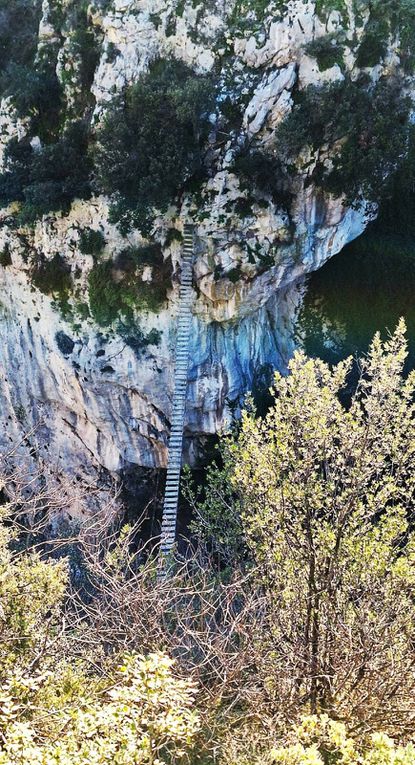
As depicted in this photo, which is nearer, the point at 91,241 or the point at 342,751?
the point at 342,751

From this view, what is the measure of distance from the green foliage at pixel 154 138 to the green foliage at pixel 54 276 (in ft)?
8.45

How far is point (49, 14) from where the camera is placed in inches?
763

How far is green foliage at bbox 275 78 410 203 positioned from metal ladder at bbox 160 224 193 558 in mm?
3595

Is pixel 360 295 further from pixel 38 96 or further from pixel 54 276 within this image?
pixel 38 96

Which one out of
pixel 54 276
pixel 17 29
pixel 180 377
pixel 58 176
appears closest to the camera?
pixel 180 377

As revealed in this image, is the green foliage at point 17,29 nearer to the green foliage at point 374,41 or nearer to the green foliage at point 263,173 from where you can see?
the green foliage at point 263,173

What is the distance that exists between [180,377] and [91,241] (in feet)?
14.8

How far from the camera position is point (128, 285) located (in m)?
18.7

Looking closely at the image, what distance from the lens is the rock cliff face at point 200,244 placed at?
16859 mm

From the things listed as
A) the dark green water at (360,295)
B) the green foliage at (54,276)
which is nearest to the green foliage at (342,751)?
the dark green water at (360,295)

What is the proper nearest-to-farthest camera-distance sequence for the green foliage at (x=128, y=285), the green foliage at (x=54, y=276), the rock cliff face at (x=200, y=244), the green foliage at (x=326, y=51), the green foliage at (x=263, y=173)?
the green foliage at (x=326, y=51) < the rock cliff face at (x=200, y=244) < the green foliage at (x=263, y=173) < the green foliage at (x=128, y=285) < the green foliage at (x=54, y=276)

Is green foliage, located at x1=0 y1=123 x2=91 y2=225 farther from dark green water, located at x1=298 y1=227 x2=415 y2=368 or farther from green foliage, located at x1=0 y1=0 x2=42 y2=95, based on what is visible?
dark green water, located at x1=298 y1=227 x2=415 y2=368

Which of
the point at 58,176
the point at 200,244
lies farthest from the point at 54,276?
the point at 200,244

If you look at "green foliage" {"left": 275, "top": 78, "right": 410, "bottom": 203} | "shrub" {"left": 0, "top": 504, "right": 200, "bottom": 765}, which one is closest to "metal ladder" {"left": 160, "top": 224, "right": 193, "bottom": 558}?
"green foliage" {"left": 275, "top": 78, "right": 410, "bottom": 203}
